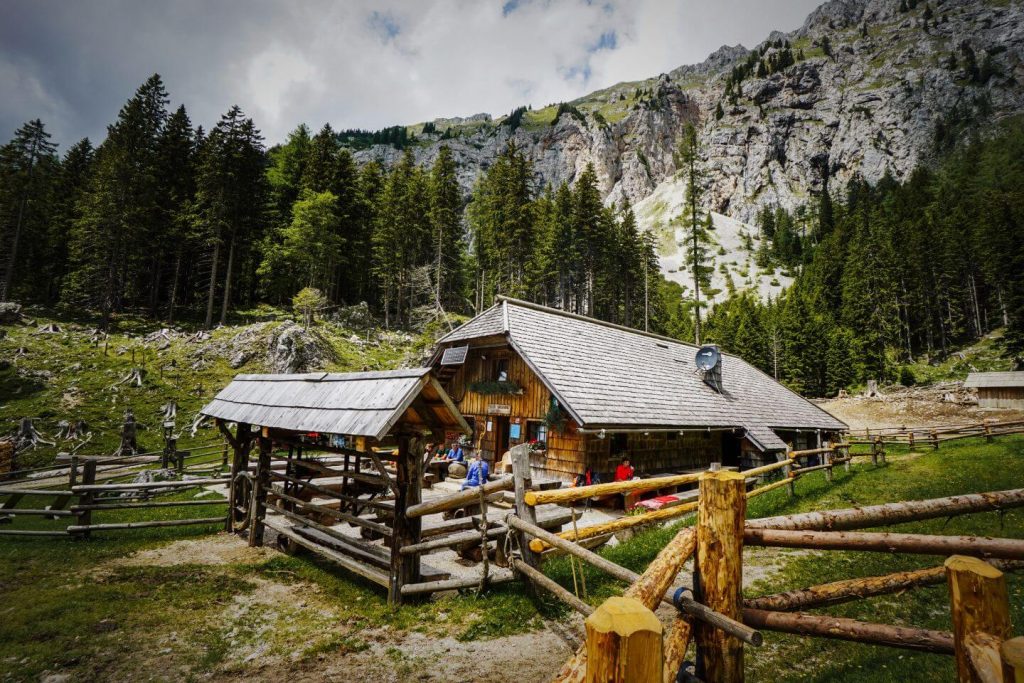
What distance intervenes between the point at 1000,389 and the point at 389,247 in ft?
178

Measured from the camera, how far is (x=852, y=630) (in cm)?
249

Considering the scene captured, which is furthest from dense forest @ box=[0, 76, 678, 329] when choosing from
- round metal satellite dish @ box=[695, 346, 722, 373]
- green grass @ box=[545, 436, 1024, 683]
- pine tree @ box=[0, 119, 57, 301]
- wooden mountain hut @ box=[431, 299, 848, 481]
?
green grass @ box=[545, 436, 1024, 683]

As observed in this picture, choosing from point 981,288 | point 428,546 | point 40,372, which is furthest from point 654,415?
point 981,288

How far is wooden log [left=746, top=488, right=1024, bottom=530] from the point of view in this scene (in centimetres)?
278

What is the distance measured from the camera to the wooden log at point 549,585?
183 inches

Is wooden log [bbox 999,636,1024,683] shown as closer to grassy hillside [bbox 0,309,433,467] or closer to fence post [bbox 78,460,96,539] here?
fence post [bbox 78,460,96,539]

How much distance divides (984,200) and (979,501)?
99051 millimetres

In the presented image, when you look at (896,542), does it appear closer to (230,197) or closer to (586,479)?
(586,479)

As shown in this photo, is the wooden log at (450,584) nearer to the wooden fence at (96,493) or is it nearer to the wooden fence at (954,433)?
the wooden fence at (96,493)

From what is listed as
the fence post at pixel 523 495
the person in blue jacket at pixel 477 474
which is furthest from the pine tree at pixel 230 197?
the fence post at pixel 523 495

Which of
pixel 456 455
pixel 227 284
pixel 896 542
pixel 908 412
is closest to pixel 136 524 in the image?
pixel 456 455

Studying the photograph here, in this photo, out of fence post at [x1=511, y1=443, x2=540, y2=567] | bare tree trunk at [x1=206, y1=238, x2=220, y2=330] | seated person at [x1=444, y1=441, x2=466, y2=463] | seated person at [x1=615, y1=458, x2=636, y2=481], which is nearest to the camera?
fence post at [x1=511, y1=443, x2=540, y2=567]

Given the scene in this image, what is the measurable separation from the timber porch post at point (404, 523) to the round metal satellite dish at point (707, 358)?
18648mm

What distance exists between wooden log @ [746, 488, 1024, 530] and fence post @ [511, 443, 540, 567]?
3.54 meters
